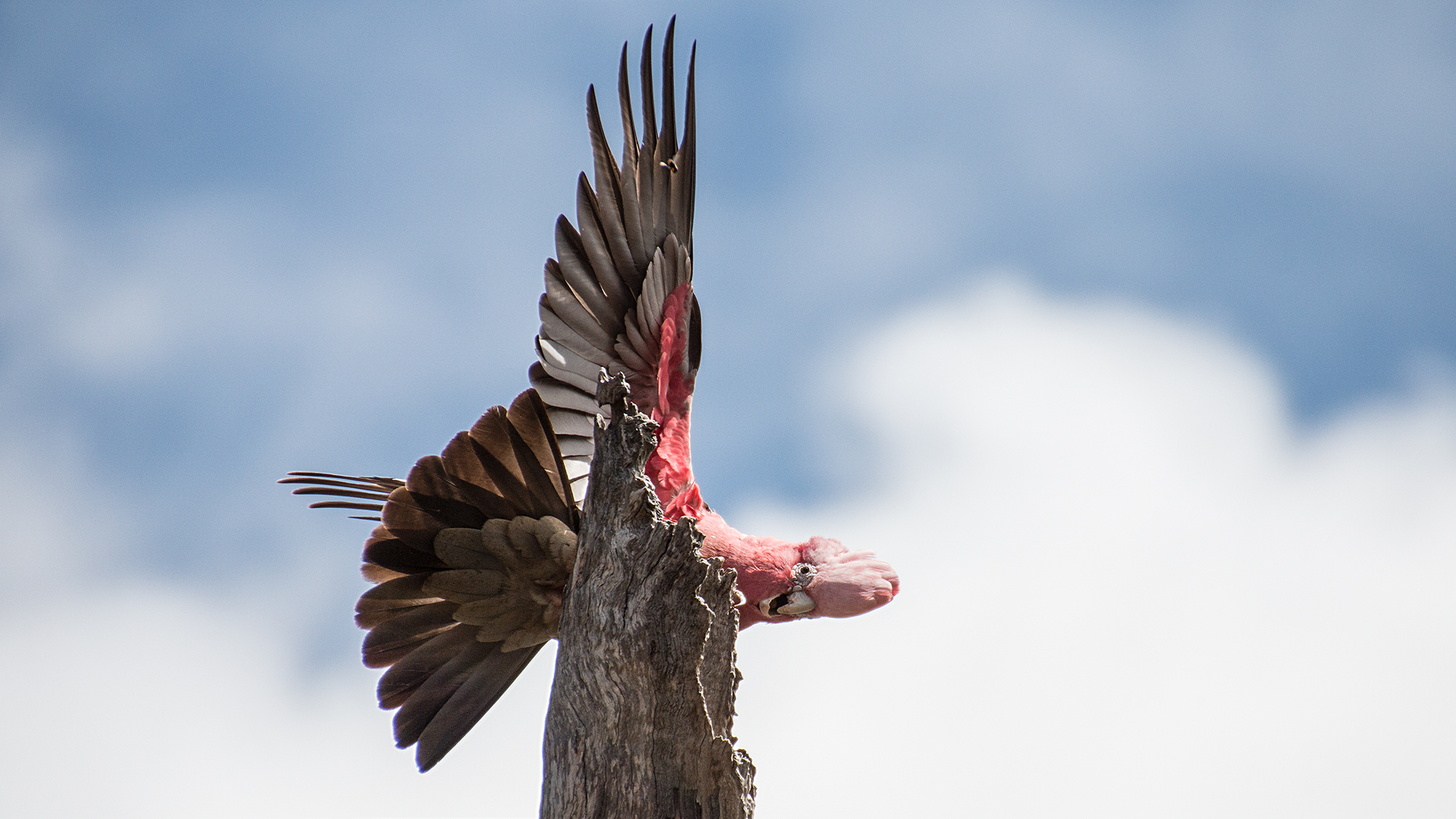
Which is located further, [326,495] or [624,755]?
[326,495]

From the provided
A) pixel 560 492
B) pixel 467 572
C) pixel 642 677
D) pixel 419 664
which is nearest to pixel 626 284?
pixel 560 492

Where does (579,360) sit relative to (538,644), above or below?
above

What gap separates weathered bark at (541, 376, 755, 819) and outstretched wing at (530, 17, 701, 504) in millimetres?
1418

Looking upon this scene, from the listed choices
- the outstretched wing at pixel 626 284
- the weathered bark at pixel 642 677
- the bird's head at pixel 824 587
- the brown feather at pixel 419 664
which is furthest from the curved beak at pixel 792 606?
the weathered bark at pixel 642 677

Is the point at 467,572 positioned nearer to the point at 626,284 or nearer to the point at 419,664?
the point at 419,664

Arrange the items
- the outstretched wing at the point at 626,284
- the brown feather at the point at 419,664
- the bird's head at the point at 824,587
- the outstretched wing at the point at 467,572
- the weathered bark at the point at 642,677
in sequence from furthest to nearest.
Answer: the outstretched wing at the point at 626,284
the bird's head at the point at 824,587
the brown feather at the point at 419,664
the outstretched wing at the point at 467,572
the weathered bark at the point at 642,677

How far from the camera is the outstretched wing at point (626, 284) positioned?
4.56 metres

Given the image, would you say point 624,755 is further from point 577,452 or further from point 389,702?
point 577,452

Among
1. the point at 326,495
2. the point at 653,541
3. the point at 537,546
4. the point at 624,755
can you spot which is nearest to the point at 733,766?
the point at 624,755

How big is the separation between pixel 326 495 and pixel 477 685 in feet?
3.84

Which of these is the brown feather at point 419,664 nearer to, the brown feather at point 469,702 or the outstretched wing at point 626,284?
the brown feather at point 469,702

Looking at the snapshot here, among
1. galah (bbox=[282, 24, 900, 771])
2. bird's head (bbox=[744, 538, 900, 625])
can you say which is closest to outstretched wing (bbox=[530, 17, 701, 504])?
galah (bbox=[282, 24, 900, 771])

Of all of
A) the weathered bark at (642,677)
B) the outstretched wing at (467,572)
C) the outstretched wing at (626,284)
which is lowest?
the weathered bark at (642,677)

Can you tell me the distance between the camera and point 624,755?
3057 mm
